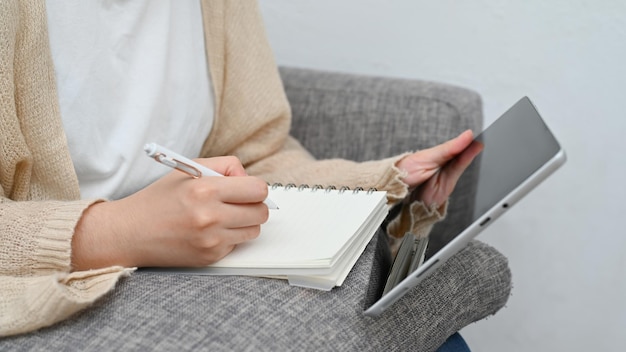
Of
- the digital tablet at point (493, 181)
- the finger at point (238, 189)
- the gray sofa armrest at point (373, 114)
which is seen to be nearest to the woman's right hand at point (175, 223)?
the finger at point (238, 189)

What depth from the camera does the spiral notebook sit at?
63 centimetres

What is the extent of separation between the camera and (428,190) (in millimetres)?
859

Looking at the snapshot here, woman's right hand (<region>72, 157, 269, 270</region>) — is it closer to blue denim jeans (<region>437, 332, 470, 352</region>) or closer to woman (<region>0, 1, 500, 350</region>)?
woman (<region>0, 1, 500, 350</region>)

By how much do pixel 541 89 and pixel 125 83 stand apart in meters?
0.72

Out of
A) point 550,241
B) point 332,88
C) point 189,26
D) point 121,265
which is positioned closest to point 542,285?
point 550,241

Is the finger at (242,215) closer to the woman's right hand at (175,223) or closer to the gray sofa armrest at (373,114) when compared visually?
the woman's right hand at (175,223)

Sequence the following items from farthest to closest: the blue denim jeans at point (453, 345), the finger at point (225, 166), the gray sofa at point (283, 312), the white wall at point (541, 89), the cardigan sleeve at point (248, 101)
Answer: the white wall at point (541, 89), the cardigan sleeve at point (248, 101), the blue denim jeans at point (453, 345), the finger at point (225, 166), the gray sofa at point (283, 312)

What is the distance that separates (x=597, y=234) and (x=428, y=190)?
565mm

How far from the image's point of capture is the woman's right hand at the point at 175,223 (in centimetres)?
62

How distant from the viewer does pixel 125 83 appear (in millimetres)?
827

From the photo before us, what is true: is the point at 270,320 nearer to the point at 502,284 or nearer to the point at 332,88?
the point at 502,284

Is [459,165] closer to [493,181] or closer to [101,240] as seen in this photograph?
[493,181]

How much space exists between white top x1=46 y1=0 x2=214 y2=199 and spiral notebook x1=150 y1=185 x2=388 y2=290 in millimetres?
172

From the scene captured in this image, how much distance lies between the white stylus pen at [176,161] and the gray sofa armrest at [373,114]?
43 cm
